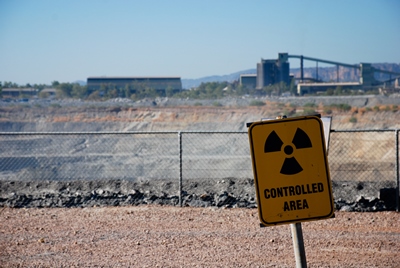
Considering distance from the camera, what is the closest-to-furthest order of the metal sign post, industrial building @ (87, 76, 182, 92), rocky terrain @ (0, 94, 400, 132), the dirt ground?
the metal sign post, the dirt ground, rocky terrain @ (0, 94, 400, 132), industrial building @ (87, 76, 182, 92)

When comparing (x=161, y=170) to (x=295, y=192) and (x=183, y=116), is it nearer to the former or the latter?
(x=295, y=192)

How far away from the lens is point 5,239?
344 inches

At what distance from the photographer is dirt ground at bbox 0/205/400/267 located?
742cm

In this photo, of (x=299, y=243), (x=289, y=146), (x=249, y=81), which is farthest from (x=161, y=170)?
(x=249, y=81)

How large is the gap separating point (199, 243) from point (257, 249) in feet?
2.91

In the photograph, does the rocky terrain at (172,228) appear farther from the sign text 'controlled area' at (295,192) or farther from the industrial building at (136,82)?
the industrial building at (136,82)

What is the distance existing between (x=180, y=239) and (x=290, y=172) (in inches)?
191

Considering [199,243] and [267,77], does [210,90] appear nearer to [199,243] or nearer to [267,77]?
[267,77]

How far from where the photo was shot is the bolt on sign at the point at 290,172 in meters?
4.02

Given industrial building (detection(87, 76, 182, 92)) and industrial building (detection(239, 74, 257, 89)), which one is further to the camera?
industrial building (detection(239, 74, 257, 89))

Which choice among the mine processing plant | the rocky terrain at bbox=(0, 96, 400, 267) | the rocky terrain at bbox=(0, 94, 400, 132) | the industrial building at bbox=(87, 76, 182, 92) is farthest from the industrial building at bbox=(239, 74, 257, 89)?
the rocky terrain at bbox=(0, 96, 400, 267)

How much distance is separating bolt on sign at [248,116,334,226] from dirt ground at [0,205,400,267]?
3265 millimetres

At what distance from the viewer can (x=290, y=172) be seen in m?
4.04

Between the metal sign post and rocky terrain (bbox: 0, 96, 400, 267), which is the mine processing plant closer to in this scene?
rocky terrain (bbox: 0, 96, 400, 267)
